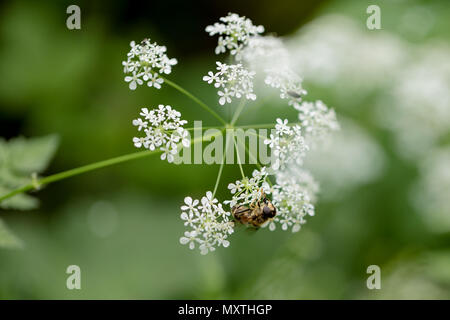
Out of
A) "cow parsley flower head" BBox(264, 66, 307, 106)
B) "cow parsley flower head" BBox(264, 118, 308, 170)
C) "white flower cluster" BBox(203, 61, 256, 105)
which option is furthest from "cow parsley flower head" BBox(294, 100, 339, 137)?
"white flower cluster" BBox(203, 61, 256, 105)

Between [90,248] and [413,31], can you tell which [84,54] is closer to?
[90,248]

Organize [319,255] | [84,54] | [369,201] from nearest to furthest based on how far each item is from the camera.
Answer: [319,255], [369,201], [84,54]

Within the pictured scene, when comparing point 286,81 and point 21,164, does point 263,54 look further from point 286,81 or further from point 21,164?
point 21,164

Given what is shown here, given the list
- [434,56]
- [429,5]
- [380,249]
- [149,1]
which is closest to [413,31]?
[429,5]

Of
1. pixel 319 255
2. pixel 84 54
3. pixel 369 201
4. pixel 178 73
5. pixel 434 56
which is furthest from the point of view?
pixel 178 73

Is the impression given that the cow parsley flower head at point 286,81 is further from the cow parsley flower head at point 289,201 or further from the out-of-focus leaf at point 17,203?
the out-of-focus leaf at point 17,203

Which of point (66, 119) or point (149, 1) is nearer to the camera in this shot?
point (66, 119)

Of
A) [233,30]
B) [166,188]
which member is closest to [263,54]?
[233,30]
